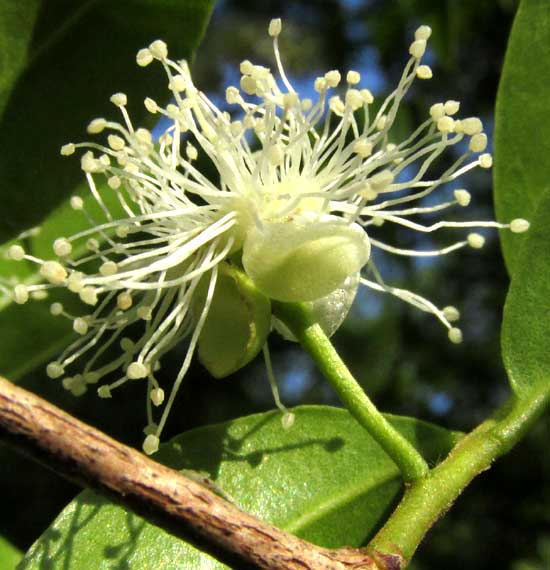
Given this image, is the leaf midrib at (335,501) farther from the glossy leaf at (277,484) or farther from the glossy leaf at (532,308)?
the glossy leaf at (532,308)

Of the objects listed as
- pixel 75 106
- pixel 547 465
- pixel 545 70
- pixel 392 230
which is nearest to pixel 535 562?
pixel 547 465

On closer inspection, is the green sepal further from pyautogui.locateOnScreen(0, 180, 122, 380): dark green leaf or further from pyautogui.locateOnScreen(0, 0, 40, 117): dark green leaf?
pyautogui.locateOnScreen(0, 0, 40, 117): dark green leaf

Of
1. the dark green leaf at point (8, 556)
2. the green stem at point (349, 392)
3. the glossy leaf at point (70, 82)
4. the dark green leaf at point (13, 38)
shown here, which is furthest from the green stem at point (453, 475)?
the dark green leaf at point (13, 38)

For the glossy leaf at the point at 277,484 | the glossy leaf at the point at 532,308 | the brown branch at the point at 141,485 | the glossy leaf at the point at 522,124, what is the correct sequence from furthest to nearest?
the glossy leaf at the point at 522,124 < the glossy leaf at the point at 532,308 < the glossy leaf at the point at 277,484 < the brown branch at the point at 141,485

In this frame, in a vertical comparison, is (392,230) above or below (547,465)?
above

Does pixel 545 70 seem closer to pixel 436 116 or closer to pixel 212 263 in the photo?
pixel 436 116

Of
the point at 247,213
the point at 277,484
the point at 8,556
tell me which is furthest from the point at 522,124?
the point at 8,556

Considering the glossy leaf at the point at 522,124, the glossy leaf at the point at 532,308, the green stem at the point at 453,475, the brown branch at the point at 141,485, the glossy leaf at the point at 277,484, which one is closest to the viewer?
the brown branch at the point at 141,485
